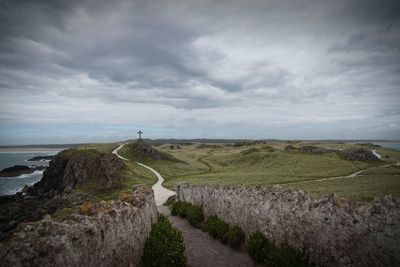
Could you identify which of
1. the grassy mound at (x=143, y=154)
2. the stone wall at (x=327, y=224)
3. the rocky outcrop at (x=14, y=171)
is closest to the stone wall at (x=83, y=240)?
the stone wall at (x=327, y=224)

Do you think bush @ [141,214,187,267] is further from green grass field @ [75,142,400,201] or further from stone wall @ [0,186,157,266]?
green grass field @ [75,142,400,201]

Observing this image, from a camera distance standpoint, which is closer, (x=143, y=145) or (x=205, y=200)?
(x=205, y=200)

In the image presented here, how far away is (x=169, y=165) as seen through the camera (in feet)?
217

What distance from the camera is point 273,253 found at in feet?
27.5

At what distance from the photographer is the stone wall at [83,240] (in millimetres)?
4816

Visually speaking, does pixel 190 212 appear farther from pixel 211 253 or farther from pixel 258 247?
pixel 258 247

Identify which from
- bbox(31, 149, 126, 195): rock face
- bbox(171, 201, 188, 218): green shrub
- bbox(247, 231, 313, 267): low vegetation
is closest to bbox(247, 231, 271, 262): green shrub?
bbox(247, 231, 313, 267): low vegetation

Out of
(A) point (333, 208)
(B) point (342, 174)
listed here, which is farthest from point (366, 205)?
(B) point (342, 174)

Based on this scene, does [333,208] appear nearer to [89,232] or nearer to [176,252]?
[176,252]

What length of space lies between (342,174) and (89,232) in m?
54.2

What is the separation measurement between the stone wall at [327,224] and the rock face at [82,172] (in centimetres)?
3714


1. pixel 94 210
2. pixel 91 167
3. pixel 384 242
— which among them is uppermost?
pixel 94 210

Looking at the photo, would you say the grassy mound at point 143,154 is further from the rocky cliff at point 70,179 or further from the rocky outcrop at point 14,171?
the rocky outcrop at point 14,171

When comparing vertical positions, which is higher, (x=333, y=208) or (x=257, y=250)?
(x=333, y=208)
